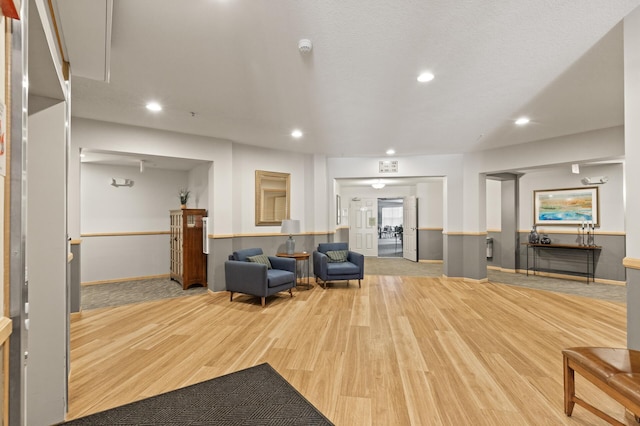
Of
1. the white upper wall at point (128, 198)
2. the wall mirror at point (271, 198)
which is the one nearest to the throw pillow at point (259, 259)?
the wall mirror at point (271, 198)

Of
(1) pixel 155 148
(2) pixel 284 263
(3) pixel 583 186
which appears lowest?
(2) pixel 284 263

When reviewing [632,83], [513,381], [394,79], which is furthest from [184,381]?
[632,83]

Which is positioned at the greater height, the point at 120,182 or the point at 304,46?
the point at 304,46

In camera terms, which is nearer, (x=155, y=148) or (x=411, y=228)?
(x=155, y=148)

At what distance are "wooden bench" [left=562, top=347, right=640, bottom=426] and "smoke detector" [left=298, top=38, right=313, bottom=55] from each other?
111 inches

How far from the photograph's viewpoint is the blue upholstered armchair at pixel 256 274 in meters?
4.23

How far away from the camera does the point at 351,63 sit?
2588 millimetres

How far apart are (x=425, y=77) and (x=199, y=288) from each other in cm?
497

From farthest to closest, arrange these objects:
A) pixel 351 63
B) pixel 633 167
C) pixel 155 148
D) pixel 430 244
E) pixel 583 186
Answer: pixel 430 244 → pixel 583 186 → pixel 155 148 → pixel 351 63 → pixel 633 167

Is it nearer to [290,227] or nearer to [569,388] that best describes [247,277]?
[290,227]

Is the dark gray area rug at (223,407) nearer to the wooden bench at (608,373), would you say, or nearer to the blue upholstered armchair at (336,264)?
the wooden bench at (608,373)

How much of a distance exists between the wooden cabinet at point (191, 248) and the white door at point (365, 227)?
533 centimetres

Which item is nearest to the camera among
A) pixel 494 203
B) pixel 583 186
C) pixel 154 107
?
pixel 154 107

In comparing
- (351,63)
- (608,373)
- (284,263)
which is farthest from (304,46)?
(284,263)
